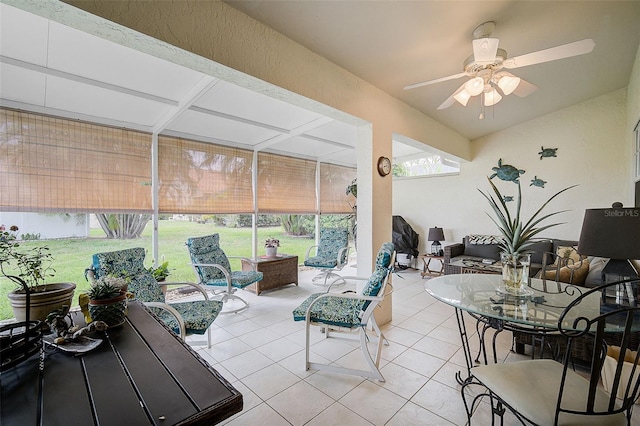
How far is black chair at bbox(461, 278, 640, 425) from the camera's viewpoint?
105 centimetres

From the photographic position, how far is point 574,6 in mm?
2033

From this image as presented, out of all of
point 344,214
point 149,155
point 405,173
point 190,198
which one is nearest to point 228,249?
point 190,198

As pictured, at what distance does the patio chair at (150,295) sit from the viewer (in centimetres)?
208

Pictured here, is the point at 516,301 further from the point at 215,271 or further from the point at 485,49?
the point at 215,271

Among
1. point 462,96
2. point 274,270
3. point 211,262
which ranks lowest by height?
point 274,270

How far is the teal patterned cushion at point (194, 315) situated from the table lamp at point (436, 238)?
4.40 metres

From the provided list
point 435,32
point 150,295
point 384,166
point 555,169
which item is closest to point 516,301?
point 384,166

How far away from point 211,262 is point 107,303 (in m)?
2.41

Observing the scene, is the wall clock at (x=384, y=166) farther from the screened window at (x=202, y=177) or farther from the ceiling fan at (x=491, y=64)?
the screened window at (x=202, y=177)

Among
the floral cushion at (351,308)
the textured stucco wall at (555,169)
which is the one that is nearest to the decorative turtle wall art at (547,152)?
the textured stucco wall at (555,169)

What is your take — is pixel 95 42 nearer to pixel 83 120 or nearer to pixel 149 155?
pixel 83 120

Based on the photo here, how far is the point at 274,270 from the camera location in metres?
4.34

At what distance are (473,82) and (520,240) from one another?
4.42 feet

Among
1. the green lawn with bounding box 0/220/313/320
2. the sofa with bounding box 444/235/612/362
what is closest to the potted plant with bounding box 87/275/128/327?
the green lawn with bounding box 0/220/313/320
